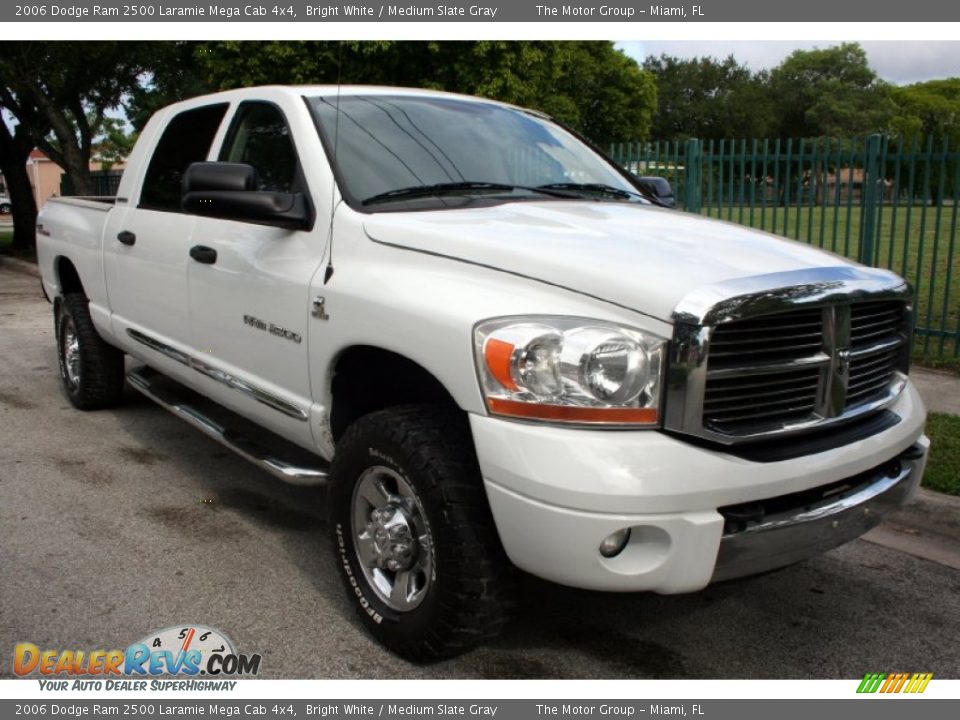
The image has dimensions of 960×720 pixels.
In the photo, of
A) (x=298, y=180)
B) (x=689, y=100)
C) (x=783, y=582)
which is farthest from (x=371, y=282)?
(x=689, y=100)

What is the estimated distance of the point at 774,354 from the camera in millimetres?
2615

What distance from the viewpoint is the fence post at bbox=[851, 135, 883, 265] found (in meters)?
7.91

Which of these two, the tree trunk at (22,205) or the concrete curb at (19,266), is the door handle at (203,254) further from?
the tree trunk at (22,205)

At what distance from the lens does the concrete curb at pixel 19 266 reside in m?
16.6

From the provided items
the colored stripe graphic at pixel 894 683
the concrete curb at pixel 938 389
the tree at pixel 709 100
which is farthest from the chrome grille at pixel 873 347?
the tree at pixel 709 100

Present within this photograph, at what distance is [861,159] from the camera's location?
8125 mm

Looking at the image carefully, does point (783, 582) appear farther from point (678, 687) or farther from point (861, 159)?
point (861, 159)

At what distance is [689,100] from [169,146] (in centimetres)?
9440

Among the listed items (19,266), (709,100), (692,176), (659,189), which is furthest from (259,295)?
(709,100)

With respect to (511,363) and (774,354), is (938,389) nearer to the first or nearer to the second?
(774,354)

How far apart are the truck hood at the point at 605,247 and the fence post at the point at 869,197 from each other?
5.23 metres

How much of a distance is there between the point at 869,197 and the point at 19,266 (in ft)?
51.5

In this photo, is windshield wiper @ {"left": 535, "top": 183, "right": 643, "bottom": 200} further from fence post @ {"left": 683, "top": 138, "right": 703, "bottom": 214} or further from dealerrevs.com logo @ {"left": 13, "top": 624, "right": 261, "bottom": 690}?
fence post @ {"left": 683, "top": 138, "right": 703, "bottom": 214}

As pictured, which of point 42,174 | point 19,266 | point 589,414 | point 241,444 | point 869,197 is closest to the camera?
point 589,414
